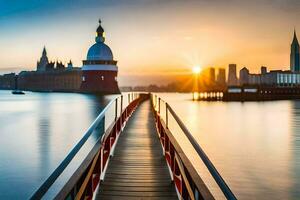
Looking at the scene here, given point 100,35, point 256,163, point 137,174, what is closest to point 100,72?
point 100,35

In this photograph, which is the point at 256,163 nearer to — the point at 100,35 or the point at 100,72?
the point at 100,72

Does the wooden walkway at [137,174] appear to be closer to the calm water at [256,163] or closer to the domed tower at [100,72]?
the calm water at [256,163]

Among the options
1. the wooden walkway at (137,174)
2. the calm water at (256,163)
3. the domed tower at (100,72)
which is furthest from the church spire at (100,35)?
the wooden walkway at (137,174)

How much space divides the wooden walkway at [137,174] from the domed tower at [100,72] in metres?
113

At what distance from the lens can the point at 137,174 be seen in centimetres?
865

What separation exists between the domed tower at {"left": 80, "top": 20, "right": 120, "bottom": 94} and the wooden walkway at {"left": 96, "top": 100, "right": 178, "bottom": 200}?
112862 millimetres

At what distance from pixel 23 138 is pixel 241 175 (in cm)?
2179

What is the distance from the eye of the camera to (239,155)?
23266mm

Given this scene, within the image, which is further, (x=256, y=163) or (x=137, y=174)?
(x=256, y=163)

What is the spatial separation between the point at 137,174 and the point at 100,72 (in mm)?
119532

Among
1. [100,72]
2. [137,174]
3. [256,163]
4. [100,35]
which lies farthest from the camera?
[100,35]

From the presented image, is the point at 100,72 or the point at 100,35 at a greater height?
the point at 100,35

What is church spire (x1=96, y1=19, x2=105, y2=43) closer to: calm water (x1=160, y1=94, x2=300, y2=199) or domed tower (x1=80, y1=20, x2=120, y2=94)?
domed tower (x1=80, y1=20, x2=120, y2=94)

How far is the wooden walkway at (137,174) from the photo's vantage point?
7.17 meters
